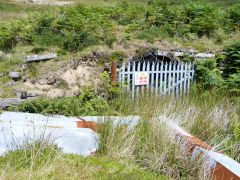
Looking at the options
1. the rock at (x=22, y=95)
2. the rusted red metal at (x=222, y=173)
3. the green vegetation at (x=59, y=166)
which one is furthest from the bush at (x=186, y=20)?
the green vegetation at (x=59, y=166)

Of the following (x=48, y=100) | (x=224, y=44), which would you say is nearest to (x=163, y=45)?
(x=224, y=44)

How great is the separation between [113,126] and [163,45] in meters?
5.03

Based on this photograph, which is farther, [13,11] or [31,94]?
[13,11]

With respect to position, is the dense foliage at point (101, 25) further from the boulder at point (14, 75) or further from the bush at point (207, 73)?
the bush at point (207, 73)

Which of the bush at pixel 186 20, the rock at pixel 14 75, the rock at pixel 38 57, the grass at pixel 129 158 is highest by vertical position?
the bush at pixel 186 20

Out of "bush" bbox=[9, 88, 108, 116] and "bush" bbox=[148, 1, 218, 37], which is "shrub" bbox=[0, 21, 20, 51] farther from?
"bush" bbox=[148, 1, 218, 37]

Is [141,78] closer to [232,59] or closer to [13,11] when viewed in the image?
[232,59]

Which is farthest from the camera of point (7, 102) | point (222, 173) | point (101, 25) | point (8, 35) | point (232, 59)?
point (232, 59)

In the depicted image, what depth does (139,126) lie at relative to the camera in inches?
128

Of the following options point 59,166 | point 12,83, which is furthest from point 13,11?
point 59,166

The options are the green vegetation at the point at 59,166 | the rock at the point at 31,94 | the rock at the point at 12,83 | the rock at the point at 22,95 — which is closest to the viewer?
the green vegetation at the point at 59,166

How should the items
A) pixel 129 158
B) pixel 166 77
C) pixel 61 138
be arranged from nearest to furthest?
pixel 129 158
pixel 61 138
pixel 166 77

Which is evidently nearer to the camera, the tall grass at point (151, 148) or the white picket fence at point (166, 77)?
the tall grass at point (151, 148)

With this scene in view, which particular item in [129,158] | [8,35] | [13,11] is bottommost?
[129,158]
